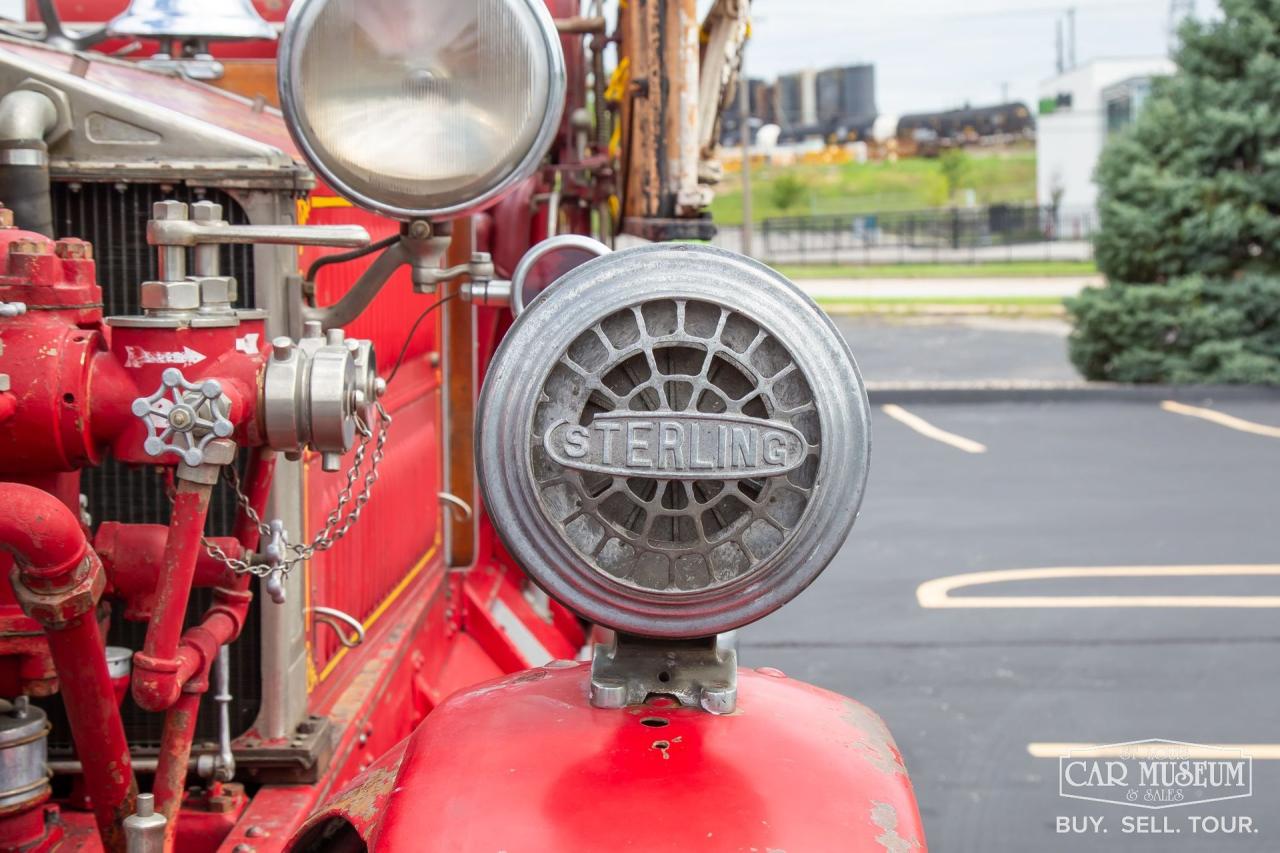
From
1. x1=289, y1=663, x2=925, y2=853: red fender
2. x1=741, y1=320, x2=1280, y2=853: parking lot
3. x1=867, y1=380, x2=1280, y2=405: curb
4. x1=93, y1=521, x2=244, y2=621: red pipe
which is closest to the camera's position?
x1=289, y1=663, x2=925, y2=853: red fender

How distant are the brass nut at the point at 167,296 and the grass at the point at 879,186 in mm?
47476

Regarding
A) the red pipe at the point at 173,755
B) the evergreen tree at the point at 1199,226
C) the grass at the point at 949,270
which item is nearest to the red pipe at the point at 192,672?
the red pipe at the point at 173,755

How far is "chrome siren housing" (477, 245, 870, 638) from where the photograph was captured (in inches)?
65.4

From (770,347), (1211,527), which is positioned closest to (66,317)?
(770,347)

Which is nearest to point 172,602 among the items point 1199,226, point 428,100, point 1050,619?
point 428,100

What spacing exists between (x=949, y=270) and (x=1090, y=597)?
1133 inches

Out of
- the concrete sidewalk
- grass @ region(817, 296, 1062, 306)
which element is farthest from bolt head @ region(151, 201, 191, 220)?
the concrete sidewalk

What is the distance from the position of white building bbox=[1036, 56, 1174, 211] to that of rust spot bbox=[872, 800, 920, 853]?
48557mm

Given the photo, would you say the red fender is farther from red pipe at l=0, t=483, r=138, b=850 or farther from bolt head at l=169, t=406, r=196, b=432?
bolt head at l=169, t=406, r=196, b=432

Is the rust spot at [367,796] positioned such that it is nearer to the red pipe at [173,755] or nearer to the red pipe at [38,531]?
the red pipe at [173,755]

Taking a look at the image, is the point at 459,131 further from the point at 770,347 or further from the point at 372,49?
the point at 770,347

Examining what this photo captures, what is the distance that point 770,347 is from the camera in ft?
5.58

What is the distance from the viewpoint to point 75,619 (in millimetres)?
1667

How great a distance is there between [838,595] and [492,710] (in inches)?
189
